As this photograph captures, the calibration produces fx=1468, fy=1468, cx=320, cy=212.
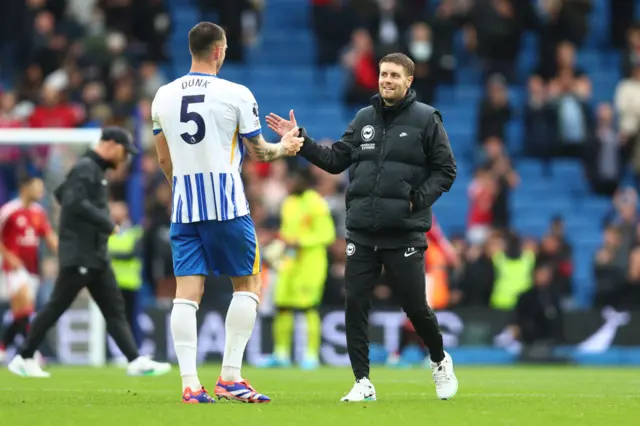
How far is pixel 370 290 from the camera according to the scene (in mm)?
10492

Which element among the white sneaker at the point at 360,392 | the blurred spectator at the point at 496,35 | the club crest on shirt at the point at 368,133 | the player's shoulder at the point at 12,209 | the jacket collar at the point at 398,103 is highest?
the blurred spectator at the point at 496,35

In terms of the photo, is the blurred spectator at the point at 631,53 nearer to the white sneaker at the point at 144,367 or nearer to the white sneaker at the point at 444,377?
the white sneaker at the point at 144,367

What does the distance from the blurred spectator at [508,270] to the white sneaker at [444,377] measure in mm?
10318

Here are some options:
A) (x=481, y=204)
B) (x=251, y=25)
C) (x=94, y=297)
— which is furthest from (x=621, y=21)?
(x=94, y=297)

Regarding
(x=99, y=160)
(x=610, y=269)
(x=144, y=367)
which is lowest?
(x=144, y=367)

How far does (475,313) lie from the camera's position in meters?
20.0

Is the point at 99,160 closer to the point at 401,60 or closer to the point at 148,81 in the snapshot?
the point at 401,60

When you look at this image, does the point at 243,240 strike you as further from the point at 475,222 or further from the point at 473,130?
the point at 473,130

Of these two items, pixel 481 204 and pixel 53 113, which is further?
pixel 481 204

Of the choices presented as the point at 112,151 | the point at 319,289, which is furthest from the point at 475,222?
the point at 112,151

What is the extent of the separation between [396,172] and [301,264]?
309 inches

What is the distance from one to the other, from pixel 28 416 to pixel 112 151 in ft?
17.5

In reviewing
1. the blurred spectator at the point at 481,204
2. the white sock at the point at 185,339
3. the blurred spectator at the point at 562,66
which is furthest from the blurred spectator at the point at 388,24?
the white sock at the point at 185,339

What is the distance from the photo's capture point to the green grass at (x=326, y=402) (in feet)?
29.1
